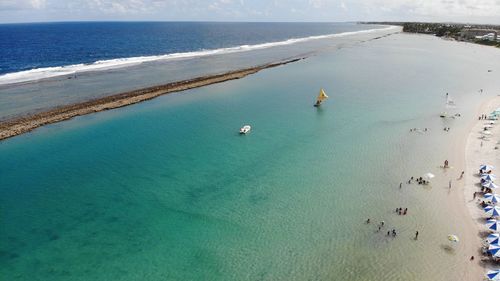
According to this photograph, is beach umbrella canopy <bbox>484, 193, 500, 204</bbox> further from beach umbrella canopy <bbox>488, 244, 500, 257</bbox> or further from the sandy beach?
beach umbrella canopy <bbox>488, 244, 500, 257</bbox>

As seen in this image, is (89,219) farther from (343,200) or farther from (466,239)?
(466,239)

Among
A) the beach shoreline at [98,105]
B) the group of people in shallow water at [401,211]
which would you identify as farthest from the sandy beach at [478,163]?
the beach shoreline at [98,105]

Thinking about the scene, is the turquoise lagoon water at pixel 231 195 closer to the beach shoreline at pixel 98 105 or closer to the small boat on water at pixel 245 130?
the small boat on water at pixel 245 130

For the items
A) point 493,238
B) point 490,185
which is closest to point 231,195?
point 493,238

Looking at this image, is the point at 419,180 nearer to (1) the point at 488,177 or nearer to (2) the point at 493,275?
(1) the point at 488,177

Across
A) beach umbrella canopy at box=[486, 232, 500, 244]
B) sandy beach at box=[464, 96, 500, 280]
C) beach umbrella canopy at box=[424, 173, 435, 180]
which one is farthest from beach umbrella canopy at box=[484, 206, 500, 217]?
beach umbrella canopy at box=[424, 173, 435, 180]

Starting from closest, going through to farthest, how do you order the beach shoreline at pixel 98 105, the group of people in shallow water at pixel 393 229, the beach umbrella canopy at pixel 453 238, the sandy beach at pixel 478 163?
the beach umbrella canopy at pixel 453 238 < the sandy beach at pixel 478 163 < the group of people in shallow water at pixel 393 229 < the beach shoreline at pixel 98 105
